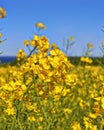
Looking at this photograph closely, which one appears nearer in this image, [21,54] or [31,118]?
[31,118]

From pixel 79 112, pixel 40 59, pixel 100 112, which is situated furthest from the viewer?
pixel 79 112

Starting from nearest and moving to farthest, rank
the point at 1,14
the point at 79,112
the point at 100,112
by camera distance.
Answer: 1. the point at 100,112
2. the point at 1,14
3. the point at 79,112

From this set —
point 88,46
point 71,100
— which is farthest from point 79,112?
point 88,46

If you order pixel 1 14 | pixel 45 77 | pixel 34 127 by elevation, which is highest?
pixel 1 14

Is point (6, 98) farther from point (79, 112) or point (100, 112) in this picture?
point (79, 112)

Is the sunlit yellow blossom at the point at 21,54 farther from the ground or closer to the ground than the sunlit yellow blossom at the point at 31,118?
farther from the ground

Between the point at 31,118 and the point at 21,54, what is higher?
the point at 21,54

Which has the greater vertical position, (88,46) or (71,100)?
(88,46)

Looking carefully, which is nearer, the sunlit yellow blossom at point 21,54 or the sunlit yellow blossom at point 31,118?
the sunlit yellow blossom at point 31,118

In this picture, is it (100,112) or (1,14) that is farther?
(1,14)

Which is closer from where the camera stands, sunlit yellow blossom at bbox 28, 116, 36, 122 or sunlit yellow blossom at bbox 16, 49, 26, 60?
sunlit yellow blossom at bbox 28, 116, 36, 122

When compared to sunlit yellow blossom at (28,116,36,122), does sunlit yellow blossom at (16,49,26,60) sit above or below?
above

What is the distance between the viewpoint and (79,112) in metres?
7.05

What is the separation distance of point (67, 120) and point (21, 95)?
2461 millimetres
